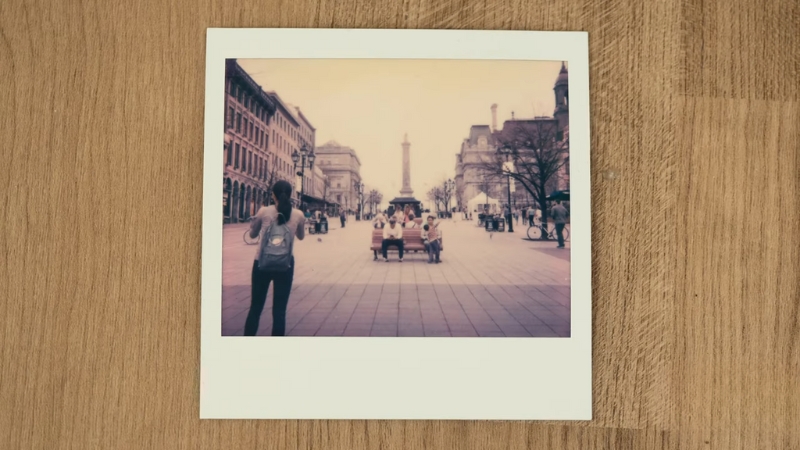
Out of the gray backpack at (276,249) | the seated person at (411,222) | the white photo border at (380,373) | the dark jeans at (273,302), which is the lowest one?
the white photo border at (380,373)

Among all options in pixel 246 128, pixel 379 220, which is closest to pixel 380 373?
pixel 379 220

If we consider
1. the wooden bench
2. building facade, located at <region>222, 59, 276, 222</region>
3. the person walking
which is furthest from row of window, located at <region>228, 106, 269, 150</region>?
the person walking

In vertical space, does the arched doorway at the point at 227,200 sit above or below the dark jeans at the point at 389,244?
above

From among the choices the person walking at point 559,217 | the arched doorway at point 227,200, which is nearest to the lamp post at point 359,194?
the arched doorway at point 227,200

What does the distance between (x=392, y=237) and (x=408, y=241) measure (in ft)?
0.09

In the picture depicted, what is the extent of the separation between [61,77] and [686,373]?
1194 mm

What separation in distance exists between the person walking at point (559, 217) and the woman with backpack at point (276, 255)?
1.42 ft

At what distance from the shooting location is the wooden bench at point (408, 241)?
902mm

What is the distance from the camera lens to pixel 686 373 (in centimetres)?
92

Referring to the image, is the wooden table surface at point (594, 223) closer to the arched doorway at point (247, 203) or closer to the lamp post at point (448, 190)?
the arched doorway at point (247, 203)

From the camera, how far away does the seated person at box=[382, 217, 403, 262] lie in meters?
0.90

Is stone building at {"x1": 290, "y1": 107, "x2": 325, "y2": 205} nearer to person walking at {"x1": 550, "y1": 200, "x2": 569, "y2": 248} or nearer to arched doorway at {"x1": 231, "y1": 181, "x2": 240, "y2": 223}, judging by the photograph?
arched doorway at {"x1": 231, "y1": 181, "x2": 240, "y2": 223}

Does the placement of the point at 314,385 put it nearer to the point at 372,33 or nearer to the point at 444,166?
the point at 444,166

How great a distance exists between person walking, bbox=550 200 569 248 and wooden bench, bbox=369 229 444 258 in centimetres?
20
